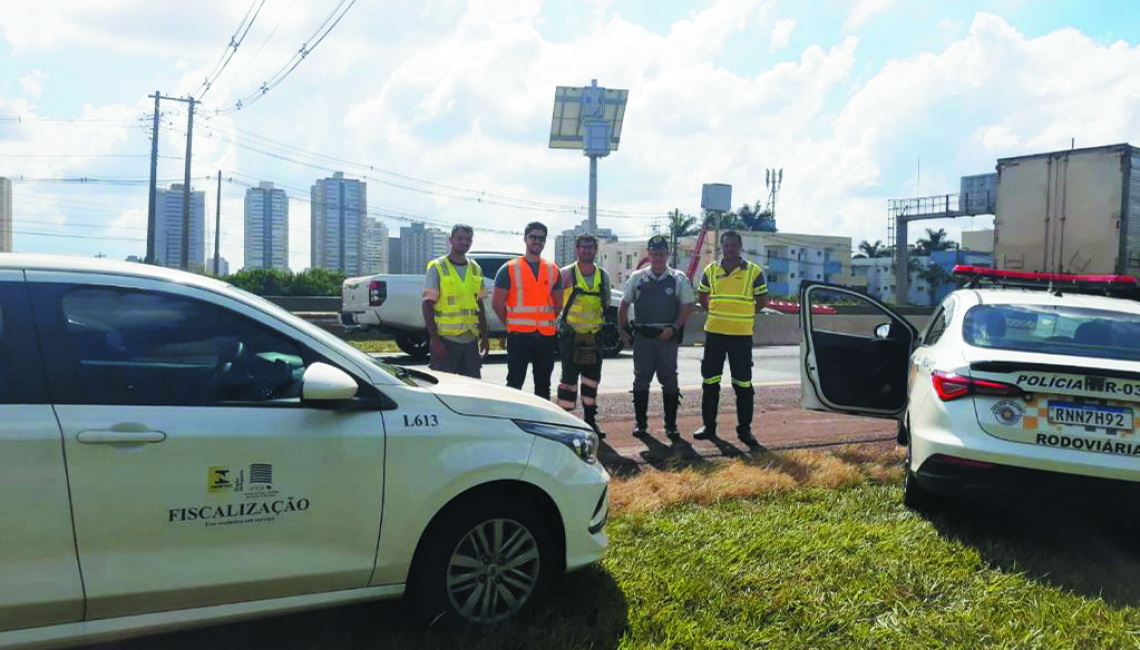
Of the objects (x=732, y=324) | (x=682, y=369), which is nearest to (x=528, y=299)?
(x=732, y=324)

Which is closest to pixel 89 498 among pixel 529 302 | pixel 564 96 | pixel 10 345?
pixel 10 345

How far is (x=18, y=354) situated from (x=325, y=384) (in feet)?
3.14

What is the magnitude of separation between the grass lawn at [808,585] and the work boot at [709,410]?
1.88 meters

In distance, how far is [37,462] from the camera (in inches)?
106

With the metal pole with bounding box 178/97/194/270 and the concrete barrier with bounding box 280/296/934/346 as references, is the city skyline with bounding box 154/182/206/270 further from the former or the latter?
the concrete barrier with bounding box 280/296/934/346

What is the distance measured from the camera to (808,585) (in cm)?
401

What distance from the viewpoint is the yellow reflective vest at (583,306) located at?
7.25 metres

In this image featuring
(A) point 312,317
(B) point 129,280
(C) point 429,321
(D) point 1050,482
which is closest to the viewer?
(B) point 129,280

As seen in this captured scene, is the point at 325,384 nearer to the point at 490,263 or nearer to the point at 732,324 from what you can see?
the point at 732,324

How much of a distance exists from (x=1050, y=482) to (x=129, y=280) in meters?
4.22

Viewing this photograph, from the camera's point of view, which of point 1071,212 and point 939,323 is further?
point 1071,212

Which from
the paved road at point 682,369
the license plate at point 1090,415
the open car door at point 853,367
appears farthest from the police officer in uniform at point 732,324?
the paved road at point 682,369

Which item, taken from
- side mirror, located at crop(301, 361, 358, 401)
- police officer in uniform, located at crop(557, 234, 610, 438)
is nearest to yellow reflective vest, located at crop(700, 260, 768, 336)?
police officer in uniform, located at crop(557, 234, 610, 438)

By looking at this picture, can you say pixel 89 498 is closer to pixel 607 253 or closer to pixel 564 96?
pixel 564 96
